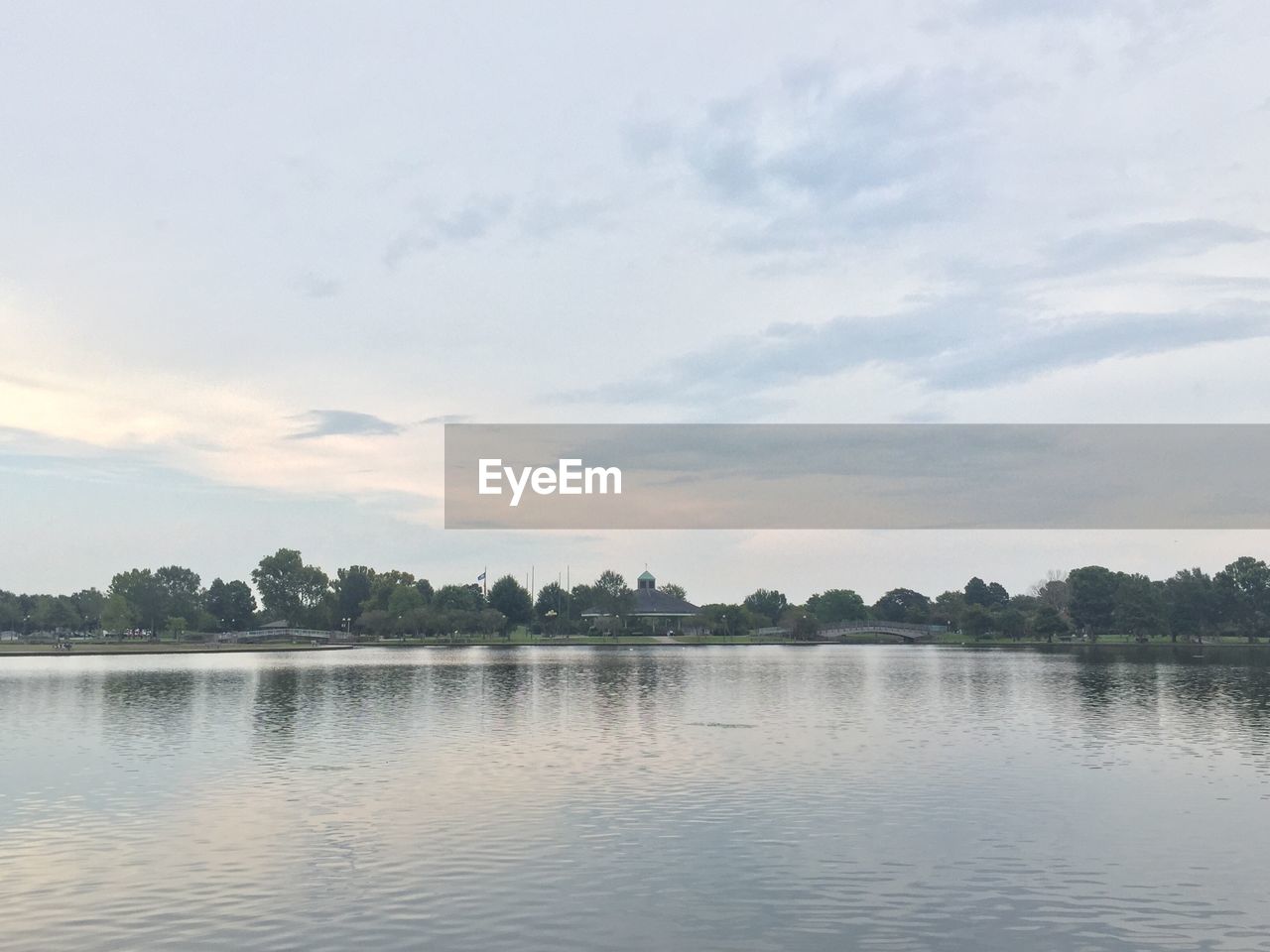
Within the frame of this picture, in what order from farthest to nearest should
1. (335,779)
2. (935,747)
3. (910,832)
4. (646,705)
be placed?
(646,705), (935,747), (335,779), (910,832)

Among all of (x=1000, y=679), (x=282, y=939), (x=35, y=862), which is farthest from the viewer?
(x=1000, y=679)

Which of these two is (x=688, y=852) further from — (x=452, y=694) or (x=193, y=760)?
(x=452, y=694)

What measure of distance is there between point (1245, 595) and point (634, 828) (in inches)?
7882

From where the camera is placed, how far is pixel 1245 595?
644ft

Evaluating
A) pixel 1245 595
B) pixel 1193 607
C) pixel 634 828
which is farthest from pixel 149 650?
pixel 1245 595

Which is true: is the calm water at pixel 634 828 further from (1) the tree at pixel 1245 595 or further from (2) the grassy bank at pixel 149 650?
(1) the tree at pixel 1245 595

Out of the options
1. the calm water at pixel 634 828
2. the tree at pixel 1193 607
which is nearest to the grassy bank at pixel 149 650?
the calm water at pixel 634 828

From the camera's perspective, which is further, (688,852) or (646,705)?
(646,705)

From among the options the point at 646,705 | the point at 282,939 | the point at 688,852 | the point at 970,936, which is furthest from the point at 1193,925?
the point at 646,705

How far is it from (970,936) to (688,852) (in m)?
8.53

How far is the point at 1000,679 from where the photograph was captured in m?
97.9

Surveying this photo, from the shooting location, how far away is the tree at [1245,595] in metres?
195

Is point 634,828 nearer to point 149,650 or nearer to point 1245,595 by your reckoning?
point 149,650

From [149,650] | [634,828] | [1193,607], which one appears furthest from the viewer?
[1193,607]
